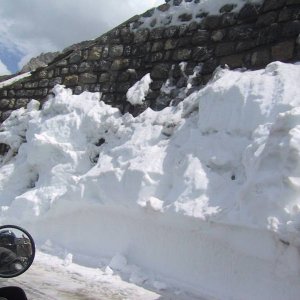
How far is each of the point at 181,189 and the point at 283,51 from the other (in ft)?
7.69

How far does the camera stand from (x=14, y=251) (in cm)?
229

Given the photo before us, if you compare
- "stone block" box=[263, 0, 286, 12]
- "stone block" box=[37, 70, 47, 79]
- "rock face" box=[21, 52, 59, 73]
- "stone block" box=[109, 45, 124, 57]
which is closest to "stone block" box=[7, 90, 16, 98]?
"stone block" box=[37, 70, 47, 79]

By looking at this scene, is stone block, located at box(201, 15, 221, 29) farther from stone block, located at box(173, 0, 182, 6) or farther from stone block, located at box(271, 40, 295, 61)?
stone block, located at box(271, 40, 295, 61)

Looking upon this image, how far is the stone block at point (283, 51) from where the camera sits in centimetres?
627

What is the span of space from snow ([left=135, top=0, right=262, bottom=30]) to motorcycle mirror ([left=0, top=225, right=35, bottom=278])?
577 cm

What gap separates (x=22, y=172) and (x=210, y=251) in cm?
454

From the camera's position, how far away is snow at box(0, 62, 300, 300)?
434 centimetres

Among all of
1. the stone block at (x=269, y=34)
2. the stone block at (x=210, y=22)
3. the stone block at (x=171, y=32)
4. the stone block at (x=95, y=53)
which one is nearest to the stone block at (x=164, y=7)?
the stone block at (x=171, y=32)

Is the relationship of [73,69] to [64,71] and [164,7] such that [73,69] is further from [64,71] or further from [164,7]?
[164,7]

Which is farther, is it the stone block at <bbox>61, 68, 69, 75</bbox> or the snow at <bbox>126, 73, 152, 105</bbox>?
the stone block at <bbox>61, 68, 69, 75</bbox>

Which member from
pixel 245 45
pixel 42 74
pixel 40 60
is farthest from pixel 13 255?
pixel 40 60

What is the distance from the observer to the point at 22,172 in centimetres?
841

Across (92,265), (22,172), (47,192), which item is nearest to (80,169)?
(47,192)

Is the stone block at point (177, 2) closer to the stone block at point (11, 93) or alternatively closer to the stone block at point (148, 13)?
the stone block at point (148, 13)
